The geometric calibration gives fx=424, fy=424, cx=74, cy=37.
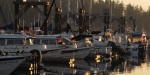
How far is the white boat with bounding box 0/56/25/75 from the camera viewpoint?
2958cm

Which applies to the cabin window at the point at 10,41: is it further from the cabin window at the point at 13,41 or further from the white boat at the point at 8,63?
→ the white boat at the point at 8,63

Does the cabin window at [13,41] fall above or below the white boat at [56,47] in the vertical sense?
above

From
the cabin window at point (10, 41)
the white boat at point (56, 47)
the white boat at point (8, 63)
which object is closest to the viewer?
the white boat at point (8, 63)

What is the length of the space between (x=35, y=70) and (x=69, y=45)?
1180 cm

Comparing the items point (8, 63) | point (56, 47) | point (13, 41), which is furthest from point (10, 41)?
point (8, 63)

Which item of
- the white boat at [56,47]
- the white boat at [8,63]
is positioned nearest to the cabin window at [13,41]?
the white boat at [56,47]

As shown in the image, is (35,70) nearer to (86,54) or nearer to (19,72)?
(19,72)

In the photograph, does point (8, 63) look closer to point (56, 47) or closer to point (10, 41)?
point (10, 41)

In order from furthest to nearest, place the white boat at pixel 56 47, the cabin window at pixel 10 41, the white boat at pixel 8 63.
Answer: the white boat at pixel 56 47 < the cabin window at pixel 10 41 < the white boat at pixel 8 63

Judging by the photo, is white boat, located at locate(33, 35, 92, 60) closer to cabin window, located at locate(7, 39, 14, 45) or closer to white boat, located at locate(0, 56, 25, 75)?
cabin window, located at locate(7, 39, 14, 45)

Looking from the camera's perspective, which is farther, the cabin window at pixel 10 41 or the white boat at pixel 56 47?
the white boat at pixel 56 47

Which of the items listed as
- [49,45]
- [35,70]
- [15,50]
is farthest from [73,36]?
[35,70]

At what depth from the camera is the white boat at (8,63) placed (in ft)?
97.0

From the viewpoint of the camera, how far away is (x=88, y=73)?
34812 millimetres
